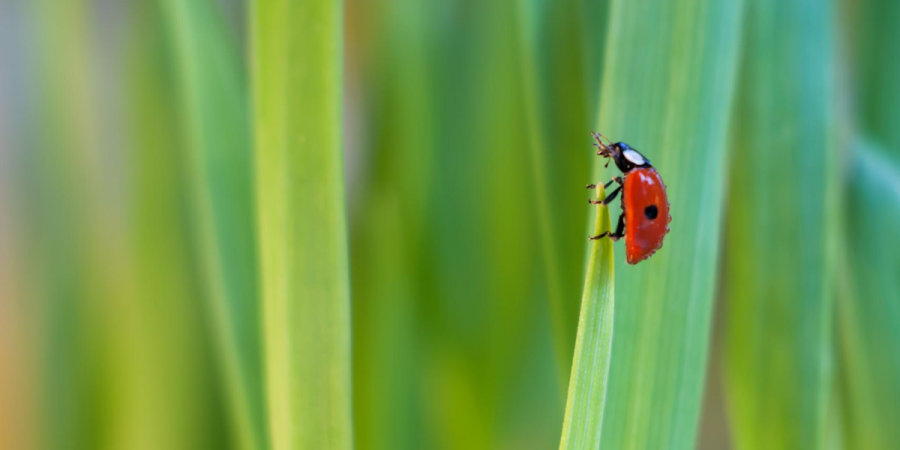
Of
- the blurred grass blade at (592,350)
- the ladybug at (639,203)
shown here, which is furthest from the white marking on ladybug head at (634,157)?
the blurred grass blade at (592,350)

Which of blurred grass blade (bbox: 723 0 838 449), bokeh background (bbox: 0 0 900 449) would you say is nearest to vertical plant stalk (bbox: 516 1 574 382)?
bokeh background (bbox: 0 0 900 449)

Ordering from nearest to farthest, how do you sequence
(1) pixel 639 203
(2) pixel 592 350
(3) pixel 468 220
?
(2) pixel 592 350, (1) pixel 639 203, (3) pixel 468 220

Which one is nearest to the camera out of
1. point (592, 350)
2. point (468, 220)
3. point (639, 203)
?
point (592, 350)

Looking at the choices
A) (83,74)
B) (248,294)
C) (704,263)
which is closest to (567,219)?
(704,263)

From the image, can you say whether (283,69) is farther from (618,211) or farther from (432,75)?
(618,211)

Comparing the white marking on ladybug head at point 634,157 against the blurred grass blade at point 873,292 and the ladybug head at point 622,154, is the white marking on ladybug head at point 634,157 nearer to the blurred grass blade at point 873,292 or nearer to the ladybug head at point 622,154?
the ladybug head at point 622,154

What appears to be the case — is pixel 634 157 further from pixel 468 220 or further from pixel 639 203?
pixel 468 220

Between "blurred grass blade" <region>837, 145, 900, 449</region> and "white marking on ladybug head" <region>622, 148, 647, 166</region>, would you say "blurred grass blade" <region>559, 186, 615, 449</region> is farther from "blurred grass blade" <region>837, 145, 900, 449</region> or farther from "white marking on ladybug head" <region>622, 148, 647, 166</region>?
"blurred grass blade" <region>837, 145, 900, 449</region>

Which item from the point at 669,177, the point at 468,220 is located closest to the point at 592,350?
the point at 669,177
